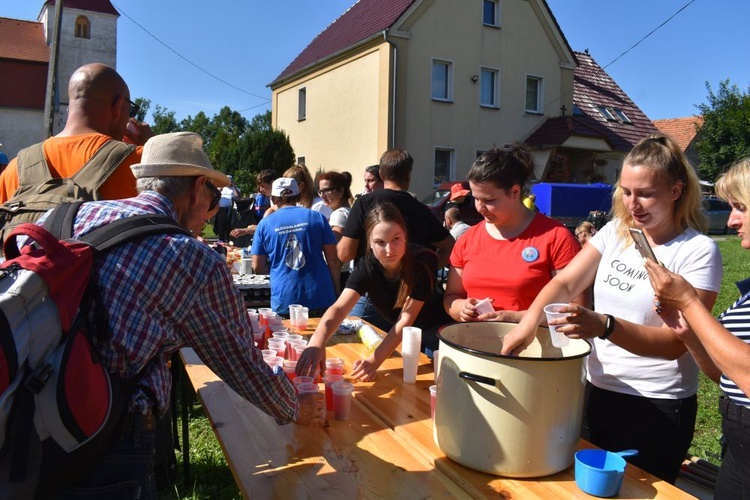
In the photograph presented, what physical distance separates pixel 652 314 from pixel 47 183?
2.24m

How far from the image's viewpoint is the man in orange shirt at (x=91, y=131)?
7.85 ft

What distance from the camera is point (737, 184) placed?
5.22ft

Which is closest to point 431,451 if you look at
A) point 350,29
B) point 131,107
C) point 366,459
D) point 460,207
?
point 366,459

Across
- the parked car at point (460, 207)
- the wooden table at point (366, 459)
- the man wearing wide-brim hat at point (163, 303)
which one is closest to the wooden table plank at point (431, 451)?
the wooden table at point (366, 459)

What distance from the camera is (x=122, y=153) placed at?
2.39 metres

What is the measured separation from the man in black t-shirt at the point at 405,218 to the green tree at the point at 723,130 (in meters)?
24.3

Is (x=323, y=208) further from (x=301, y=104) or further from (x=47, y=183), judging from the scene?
(x=301, y=104)

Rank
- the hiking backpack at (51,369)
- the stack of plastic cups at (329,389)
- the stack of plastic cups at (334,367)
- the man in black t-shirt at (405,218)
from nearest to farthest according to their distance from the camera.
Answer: the hiking backpack at (51,369), the stack of plastic cups at (329,389), the stack of plastic cups at (334,367), the man in black t-shirt at (405,218)

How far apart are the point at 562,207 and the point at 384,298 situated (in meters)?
10.0

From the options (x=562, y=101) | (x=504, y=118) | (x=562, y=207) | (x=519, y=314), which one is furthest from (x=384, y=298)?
(x=562, y=101)

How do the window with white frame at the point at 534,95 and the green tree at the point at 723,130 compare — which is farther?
the green tree at the point at 723,130

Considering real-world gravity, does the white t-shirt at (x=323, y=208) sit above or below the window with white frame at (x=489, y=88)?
below

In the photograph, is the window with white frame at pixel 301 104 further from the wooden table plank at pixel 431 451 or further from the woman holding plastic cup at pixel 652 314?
the woman holding plastic cup at pixel 652 314

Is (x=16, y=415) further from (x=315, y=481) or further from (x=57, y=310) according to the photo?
(x=315, y=481)
